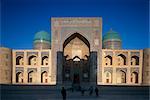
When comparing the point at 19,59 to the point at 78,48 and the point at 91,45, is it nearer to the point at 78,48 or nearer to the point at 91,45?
the point at 78,48

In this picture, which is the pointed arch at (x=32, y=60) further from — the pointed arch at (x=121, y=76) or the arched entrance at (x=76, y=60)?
the pointed arch at (x=121, y=76)

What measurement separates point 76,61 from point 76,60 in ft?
4.11

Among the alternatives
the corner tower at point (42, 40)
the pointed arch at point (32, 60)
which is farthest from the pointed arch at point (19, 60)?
the corner tower at point (42, 40)

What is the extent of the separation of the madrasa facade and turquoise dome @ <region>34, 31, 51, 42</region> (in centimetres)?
348

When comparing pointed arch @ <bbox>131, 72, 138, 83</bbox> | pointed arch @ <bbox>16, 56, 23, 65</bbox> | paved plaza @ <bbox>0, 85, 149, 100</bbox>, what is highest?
pointed arch @ <bbox>16, 56, 23, 65</bbox>

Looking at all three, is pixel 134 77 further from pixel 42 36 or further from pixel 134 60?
pixel 42 36

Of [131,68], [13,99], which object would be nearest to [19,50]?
[131,68]

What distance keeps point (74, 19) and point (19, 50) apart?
9093mm

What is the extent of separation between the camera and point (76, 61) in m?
34.7

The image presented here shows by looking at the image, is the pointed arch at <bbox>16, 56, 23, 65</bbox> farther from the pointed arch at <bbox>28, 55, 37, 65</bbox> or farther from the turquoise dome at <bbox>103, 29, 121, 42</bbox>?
the turquoise dome at <bbox>103, 29, 121, 42</bbox>

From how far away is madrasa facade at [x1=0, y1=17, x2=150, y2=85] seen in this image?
3152 centimetres

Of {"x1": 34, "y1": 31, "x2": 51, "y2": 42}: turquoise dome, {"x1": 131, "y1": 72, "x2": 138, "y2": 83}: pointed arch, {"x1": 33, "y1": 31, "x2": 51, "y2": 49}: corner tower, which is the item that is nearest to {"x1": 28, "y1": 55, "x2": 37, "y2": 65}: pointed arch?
{"x1": 33, "y1": 31, "x2": 51, "y2": 49}: corner tower

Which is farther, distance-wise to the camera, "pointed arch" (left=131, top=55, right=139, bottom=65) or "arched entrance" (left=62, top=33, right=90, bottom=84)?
"pointed arch" (left=131, top=55, right=139, bottom=65)

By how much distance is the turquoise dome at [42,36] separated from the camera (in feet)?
125
